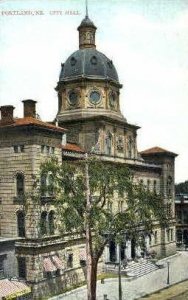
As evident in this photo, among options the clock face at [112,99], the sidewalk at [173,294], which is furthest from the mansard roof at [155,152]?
the sidewalk at [173,294]

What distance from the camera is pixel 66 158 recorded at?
4172cm

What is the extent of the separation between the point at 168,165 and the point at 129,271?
17.8m

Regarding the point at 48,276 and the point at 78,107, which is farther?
the point at 78,107

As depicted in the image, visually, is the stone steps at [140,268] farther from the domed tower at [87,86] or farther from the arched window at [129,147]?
the domed tower at [87,86]

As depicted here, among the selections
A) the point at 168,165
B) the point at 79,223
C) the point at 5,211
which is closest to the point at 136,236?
the point at 79,223

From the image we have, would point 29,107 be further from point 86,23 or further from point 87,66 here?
point 86,23

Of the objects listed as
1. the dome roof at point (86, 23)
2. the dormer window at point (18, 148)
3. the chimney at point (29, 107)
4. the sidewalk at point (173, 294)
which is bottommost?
the sidewalk at point (173, 294)

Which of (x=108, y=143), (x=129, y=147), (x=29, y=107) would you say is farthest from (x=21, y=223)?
(x=129, y=147)

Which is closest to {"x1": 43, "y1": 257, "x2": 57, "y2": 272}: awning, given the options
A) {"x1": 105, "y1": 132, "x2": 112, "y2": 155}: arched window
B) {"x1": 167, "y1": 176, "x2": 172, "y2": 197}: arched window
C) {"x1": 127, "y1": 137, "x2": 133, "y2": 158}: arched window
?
{"x1": 105, "y1": 132, "x2": 112, "y2": 155}: arched window

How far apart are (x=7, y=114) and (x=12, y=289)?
12.1 metres

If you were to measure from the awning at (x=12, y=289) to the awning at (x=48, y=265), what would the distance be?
246cm

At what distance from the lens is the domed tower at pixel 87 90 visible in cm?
5031

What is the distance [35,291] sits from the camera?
35.7 meters

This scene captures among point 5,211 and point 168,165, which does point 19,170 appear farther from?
point 168,165
